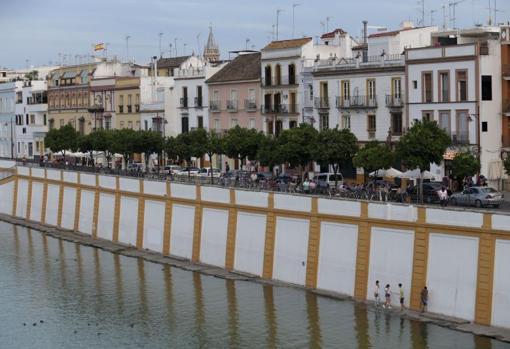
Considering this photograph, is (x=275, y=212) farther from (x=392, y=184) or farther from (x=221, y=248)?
(x=392, y=184)

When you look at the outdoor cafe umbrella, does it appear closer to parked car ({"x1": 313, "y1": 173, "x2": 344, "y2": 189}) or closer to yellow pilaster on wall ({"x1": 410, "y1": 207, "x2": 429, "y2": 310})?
parked car ({"x1": 313, "y1": 173, "x2": 344, "y2": 189})

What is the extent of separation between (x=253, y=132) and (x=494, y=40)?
17.6 metres

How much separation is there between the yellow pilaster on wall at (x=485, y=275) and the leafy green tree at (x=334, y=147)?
23.7 meters

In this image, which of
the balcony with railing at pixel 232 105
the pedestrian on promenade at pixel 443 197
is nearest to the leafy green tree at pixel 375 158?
the pedestrian on promenade at pixel 443 197

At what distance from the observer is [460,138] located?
60594 mm

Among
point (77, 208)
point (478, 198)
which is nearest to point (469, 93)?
point (478, 198)

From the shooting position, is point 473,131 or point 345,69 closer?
point 473,131

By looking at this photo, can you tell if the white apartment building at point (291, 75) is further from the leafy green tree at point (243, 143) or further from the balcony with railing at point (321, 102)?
the leafy green tree at point (243, 143)

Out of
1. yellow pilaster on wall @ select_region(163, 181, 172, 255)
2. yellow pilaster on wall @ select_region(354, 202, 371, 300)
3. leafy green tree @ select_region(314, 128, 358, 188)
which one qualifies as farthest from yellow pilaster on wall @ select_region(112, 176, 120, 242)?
yellow pilaster on wall @ select_region(354, 202, 371, 300)

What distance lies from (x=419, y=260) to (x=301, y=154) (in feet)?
74.7

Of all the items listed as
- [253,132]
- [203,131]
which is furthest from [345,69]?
[203,131]

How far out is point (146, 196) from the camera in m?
59.3

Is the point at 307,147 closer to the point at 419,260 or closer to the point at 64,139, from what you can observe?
the point at 419,260

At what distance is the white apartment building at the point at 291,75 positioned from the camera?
74.6 m
